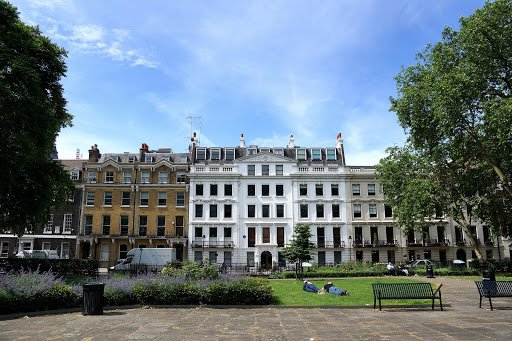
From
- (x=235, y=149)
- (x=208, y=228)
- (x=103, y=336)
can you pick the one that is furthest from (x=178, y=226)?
(x=103, y=336)

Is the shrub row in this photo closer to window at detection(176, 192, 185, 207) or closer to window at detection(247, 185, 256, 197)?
window at detection(176, 192, 185, 207)

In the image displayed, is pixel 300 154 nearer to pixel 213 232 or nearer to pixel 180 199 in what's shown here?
pixel 213 232

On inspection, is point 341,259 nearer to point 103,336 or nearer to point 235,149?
point 235,149

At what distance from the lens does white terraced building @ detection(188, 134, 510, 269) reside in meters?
50.2

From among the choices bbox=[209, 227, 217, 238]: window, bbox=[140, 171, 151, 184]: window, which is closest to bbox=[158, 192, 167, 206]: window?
bbox=[140, 171, 151, 184]: window

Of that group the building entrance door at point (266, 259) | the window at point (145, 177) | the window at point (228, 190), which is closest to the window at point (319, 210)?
the building entrance door at point (266, 259)

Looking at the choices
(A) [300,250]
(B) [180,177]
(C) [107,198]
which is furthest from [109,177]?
(A) [300,250]

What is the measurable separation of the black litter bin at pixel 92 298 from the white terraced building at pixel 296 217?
36.3 m

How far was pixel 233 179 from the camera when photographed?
52469 mm

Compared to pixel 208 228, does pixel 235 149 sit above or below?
above

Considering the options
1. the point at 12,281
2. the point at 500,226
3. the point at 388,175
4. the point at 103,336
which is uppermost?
the point at 388,175

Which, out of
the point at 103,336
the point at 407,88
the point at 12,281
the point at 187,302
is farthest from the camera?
the point at 407,88

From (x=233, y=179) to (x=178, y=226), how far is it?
872 cm

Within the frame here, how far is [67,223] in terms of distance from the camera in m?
51.2
